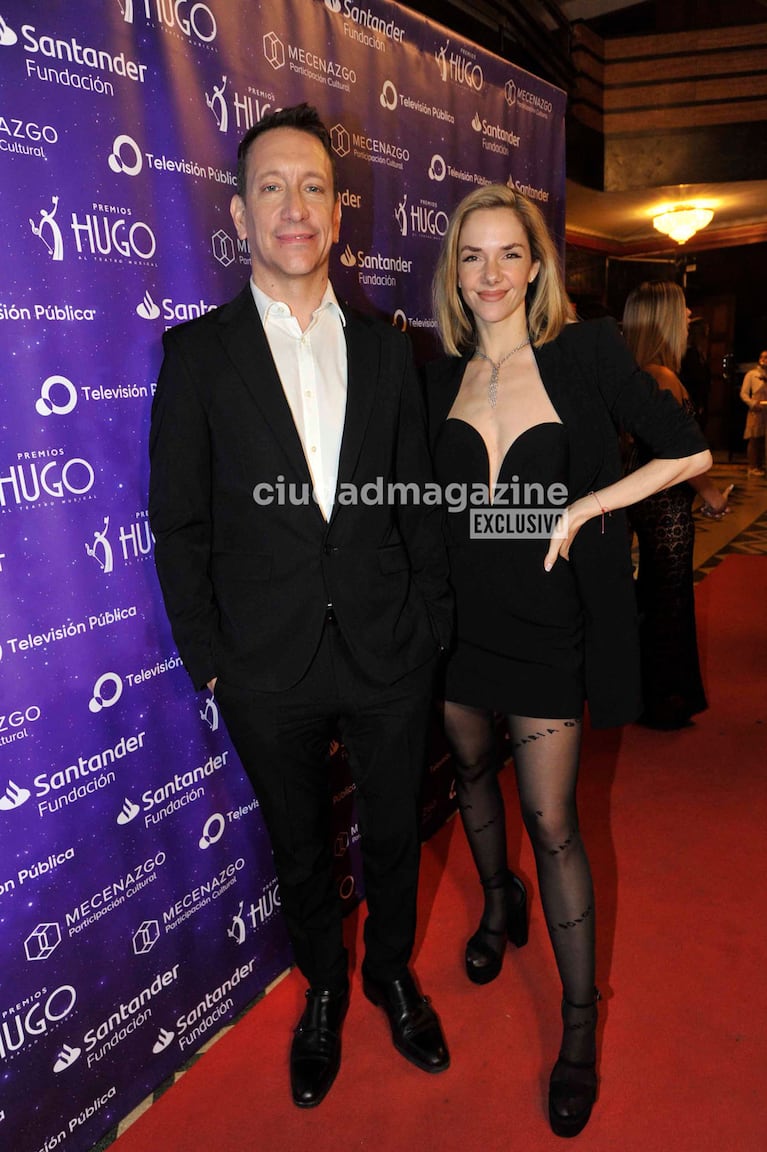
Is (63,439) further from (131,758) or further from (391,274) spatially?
(391,274)

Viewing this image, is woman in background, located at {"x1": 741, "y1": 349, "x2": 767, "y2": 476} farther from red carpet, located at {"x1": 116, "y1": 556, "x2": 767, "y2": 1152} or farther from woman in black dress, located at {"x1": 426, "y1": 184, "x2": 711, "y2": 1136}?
woman in black dress, located at {"x1": 426, "y1": 184, "x2": 711, "y2": 1136}

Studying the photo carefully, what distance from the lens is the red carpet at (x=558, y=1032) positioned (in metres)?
1.76

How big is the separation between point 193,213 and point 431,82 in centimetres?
124

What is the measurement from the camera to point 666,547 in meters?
3.36

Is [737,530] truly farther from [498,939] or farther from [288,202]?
[288,202]

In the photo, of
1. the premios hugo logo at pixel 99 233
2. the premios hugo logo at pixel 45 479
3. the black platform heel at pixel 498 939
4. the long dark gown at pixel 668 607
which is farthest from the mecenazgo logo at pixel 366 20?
the black platform heel at pixel 498 939

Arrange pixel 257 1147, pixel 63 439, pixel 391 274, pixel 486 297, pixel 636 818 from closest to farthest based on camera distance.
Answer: pixel 63 439 → pixel 257 1147 → pixel 486 297 → pixel 391 274 → pixel 636 818

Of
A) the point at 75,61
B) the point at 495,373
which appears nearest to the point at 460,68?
the point at 495,373

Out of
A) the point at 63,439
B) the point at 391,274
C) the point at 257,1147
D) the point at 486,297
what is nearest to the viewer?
the point at 63,439

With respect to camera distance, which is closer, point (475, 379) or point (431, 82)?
point (475, 379)

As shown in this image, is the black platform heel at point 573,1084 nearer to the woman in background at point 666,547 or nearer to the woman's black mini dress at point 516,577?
the woman's black mini dress at point 516,577

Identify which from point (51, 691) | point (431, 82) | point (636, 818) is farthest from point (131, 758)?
point (431, 82)

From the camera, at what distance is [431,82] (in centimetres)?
259

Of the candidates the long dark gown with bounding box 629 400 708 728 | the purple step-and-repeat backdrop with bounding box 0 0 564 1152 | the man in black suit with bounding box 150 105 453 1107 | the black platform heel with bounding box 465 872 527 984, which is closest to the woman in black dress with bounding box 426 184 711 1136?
the man in black suit with bounding box 150 105 453 1107
